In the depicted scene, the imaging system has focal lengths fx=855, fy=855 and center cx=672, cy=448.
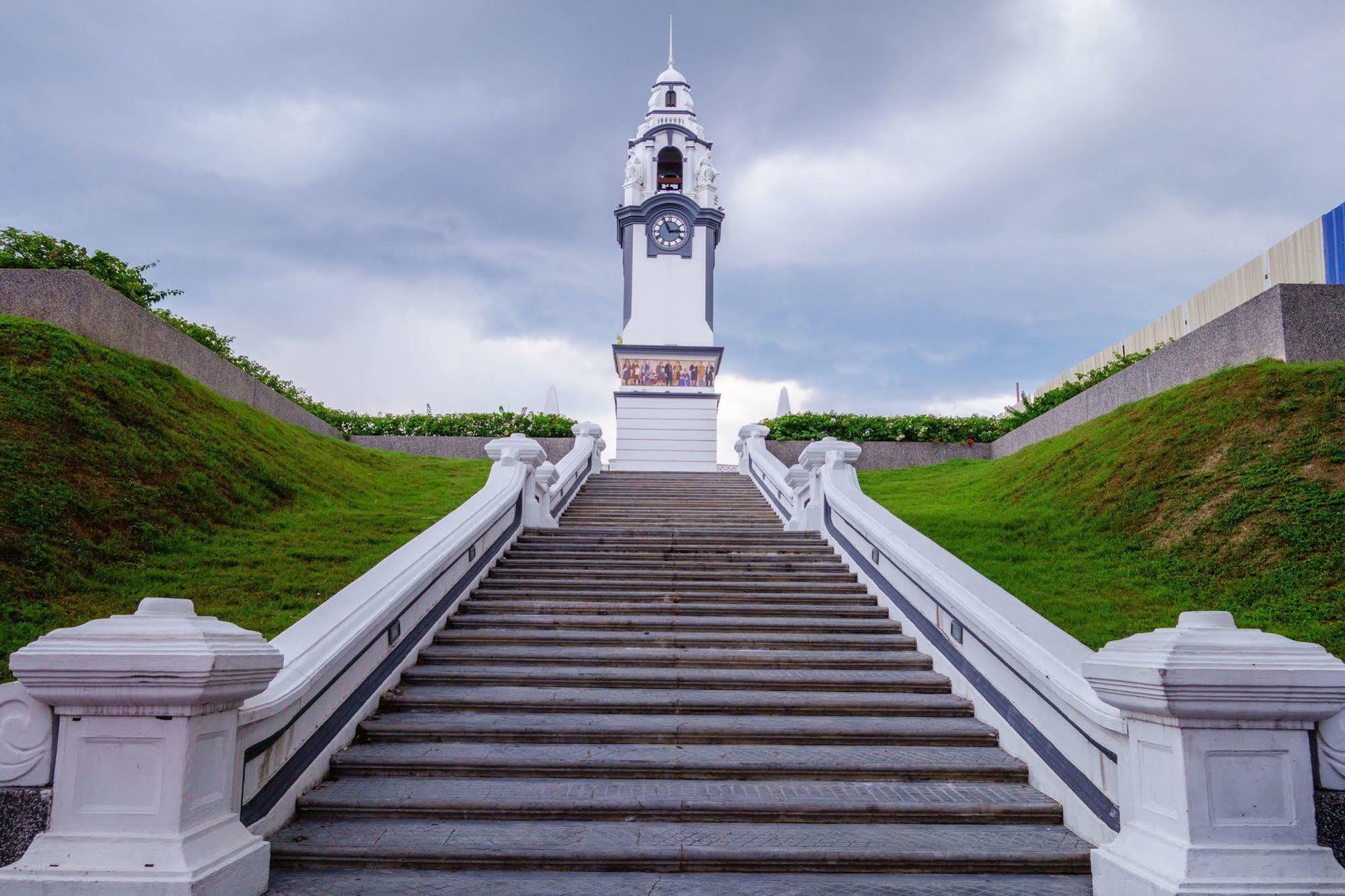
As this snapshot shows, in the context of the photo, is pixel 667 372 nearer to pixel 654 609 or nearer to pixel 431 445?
pixel 431 445

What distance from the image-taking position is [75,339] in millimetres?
9531

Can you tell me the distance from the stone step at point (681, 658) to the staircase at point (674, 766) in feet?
0.07

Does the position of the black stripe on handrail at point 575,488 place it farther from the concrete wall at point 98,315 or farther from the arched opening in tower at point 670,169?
the arched opening in tower at point 670,169

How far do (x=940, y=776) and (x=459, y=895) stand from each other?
2.75m

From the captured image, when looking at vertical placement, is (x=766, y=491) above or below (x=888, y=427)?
below

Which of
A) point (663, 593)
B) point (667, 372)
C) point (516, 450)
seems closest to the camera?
point (663, 593)

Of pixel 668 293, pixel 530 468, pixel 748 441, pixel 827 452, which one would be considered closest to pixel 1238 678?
pixel 827 452

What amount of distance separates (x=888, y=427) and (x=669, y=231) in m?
8.51

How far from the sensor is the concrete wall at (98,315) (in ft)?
32.2

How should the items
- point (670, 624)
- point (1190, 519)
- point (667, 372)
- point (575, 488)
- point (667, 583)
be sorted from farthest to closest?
point (667, 372) < point (575, 488) < point (1190, 519) < point (667, 583) < point (670, 624)

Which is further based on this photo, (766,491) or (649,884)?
(766,491)

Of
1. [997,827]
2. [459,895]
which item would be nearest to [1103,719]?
[997,827]

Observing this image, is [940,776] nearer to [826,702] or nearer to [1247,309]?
[826,702]

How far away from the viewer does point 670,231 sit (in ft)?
81.0
